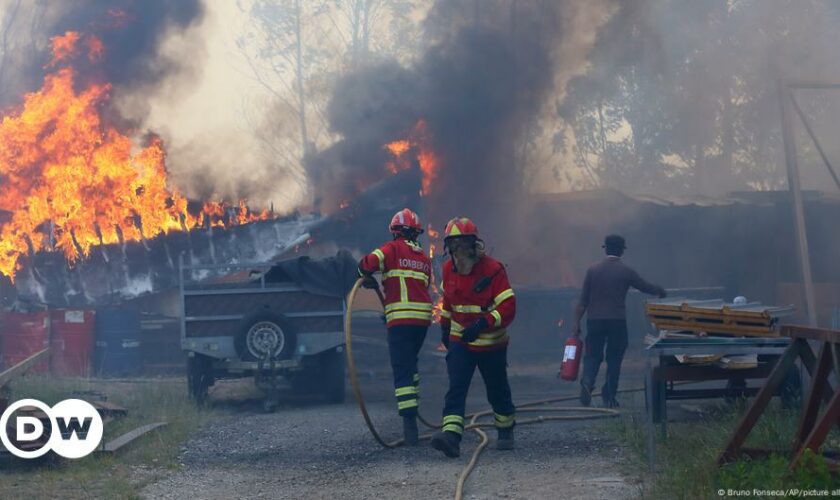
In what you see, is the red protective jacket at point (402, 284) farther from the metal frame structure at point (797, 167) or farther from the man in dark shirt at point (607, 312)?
the metal frame structure at point (797, 167)

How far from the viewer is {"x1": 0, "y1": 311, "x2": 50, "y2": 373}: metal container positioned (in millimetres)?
15875

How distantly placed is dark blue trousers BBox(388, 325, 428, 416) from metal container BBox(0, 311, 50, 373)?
9.92 meters

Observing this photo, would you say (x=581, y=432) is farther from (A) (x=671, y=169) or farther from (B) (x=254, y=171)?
(A) (x=671, y=169)

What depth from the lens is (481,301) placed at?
7.31 meters

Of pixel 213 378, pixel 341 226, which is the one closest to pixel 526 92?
pixel 341 226

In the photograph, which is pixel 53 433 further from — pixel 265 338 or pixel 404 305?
pixel 265 338

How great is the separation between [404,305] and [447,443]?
140 cm

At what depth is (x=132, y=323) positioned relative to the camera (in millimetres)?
15992

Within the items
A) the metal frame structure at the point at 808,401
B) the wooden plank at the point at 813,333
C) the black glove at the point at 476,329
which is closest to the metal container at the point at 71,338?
the black glove at the point at 476,329

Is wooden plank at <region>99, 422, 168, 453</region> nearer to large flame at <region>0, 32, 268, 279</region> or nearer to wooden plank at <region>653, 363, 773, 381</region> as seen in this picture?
wooden plank at <region>653, 363, 773, 381</region>

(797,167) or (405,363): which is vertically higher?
(797,167)

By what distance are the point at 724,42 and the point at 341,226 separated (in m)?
9.62

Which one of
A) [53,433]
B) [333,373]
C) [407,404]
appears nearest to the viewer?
[53,433]

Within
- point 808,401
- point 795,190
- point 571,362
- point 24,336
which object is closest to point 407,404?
point 571,362
